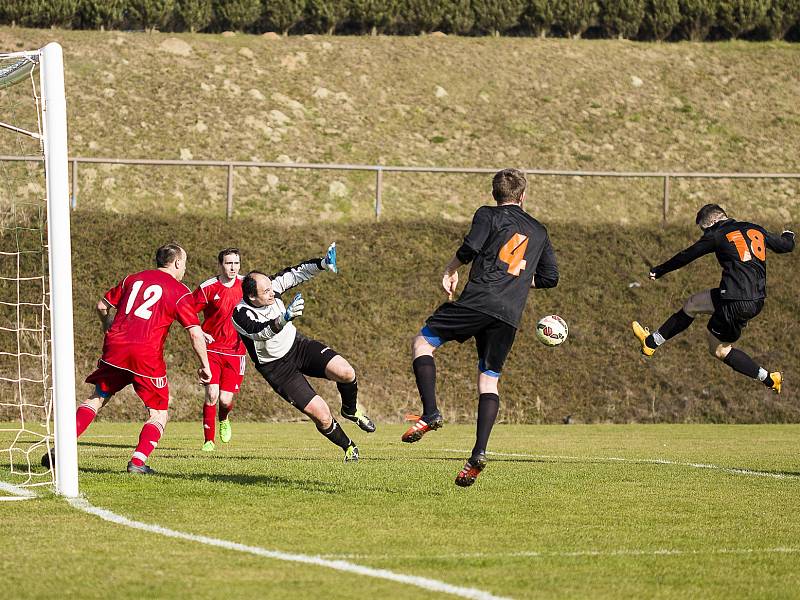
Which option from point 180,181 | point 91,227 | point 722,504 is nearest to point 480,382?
point 722,504

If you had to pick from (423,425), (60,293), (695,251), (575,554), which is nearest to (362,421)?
(423,425)

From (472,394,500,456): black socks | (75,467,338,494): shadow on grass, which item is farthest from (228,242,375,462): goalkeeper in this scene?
(472,394,500,456): black socks

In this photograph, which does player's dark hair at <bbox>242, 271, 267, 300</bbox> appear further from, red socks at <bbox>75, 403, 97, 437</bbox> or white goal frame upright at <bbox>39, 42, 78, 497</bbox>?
white goal frame upright at <bbox>39, 42, 78, 497</bbox>

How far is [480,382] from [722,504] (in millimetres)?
1873

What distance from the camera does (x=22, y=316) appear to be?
21922mm

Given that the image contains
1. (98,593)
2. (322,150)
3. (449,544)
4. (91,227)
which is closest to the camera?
(98,593)

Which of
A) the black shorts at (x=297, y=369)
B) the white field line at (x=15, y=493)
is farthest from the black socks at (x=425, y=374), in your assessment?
the white field line at (x=15, y=493)

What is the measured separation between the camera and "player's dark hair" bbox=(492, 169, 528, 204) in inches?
331

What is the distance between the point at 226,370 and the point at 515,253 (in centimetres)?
651

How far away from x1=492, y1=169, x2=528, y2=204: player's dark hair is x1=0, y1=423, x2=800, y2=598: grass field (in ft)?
6.87

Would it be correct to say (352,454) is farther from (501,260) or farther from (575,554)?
(575,554)

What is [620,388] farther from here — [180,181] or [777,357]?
[180,181]

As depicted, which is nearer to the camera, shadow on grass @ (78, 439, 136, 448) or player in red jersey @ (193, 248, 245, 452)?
player in red jersey @ (193, 248, 245, 452)

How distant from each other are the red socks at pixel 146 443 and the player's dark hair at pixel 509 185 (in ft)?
11.2
